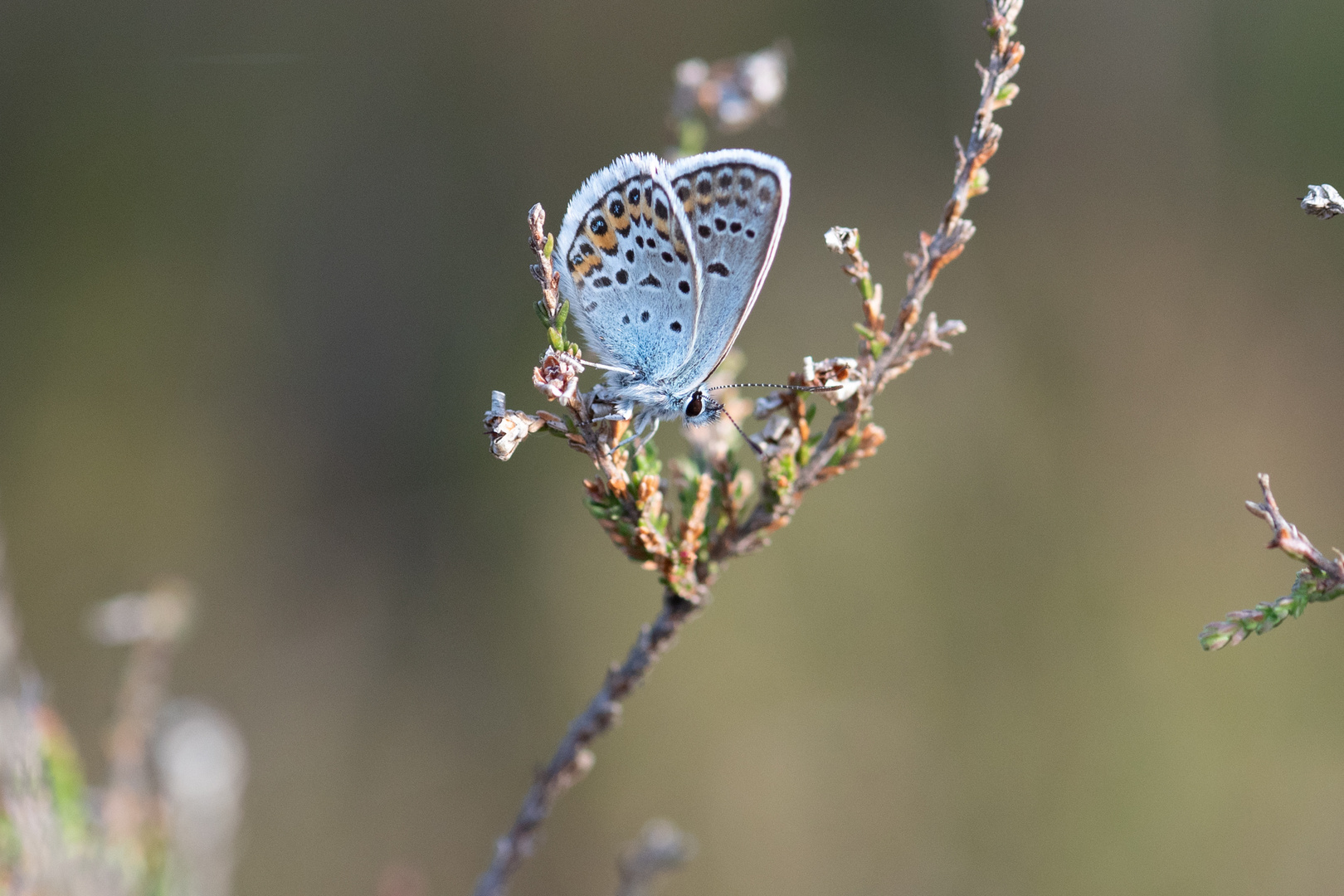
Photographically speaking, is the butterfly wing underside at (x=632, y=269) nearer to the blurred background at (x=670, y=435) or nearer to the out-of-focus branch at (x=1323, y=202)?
the out-of-focus branch at (x=1323, y=202)

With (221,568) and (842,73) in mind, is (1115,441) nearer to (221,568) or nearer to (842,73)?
(842,73)

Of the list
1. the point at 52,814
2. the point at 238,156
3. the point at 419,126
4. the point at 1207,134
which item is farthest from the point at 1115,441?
the point at 238,156

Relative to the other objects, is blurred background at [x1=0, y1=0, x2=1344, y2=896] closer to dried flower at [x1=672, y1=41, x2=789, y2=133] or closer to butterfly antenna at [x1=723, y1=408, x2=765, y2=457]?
dried flower at [x1=672, y1=41, x2=789, y2=133]

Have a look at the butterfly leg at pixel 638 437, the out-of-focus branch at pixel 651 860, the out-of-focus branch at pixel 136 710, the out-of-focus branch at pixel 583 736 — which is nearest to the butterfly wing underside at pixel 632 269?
the butterfly leg at pixel 638 437

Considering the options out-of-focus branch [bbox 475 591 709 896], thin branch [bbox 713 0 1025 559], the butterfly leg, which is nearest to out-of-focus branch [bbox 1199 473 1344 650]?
thin branch [bbox 713 0 1025 559]

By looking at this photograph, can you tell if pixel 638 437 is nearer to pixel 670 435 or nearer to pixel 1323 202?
pixel 1323 202
